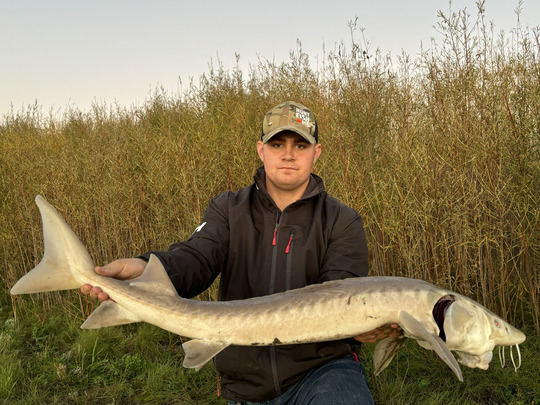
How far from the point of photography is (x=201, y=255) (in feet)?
7.27

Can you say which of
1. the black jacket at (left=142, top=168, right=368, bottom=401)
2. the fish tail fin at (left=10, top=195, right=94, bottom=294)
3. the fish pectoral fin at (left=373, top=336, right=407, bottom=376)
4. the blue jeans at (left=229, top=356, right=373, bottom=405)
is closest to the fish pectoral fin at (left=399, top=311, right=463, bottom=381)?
the fish pectoral fin at (left=373, top=336, right=407, bottom=376)

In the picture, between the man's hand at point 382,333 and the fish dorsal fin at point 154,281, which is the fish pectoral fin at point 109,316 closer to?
the fish dorsal fin at point 154,281

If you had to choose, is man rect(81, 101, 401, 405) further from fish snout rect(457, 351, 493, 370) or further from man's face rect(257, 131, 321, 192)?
fish snout rect(457, 351, 493, 370)

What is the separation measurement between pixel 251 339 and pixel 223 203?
0.93 metres

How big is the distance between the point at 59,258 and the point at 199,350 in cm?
65

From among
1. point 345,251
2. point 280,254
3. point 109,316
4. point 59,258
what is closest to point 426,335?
point 345,251

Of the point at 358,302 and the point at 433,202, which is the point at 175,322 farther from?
the point at 433,202

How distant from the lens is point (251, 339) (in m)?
1.70

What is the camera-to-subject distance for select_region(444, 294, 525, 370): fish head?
66.3 inches

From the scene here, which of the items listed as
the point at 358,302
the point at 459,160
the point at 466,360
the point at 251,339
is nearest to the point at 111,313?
the point at 251,339

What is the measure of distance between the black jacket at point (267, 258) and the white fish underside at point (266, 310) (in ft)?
1.18

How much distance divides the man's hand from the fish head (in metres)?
0.22

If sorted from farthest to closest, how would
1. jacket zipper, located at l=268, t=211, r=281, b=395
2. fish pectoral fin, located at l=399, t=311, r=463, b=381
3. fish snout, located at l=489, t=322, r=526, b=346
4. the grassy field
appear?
the grassy field < jacket zipper, located at l=268, t=211, r=281, b=395 < fish snout, located at l=489, t=322, r=526, b=346 < fish pectoral fin, located at l=399, t=311, r=463, b=381

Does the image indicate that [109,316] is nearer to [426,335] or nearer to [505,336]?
[426,335]
